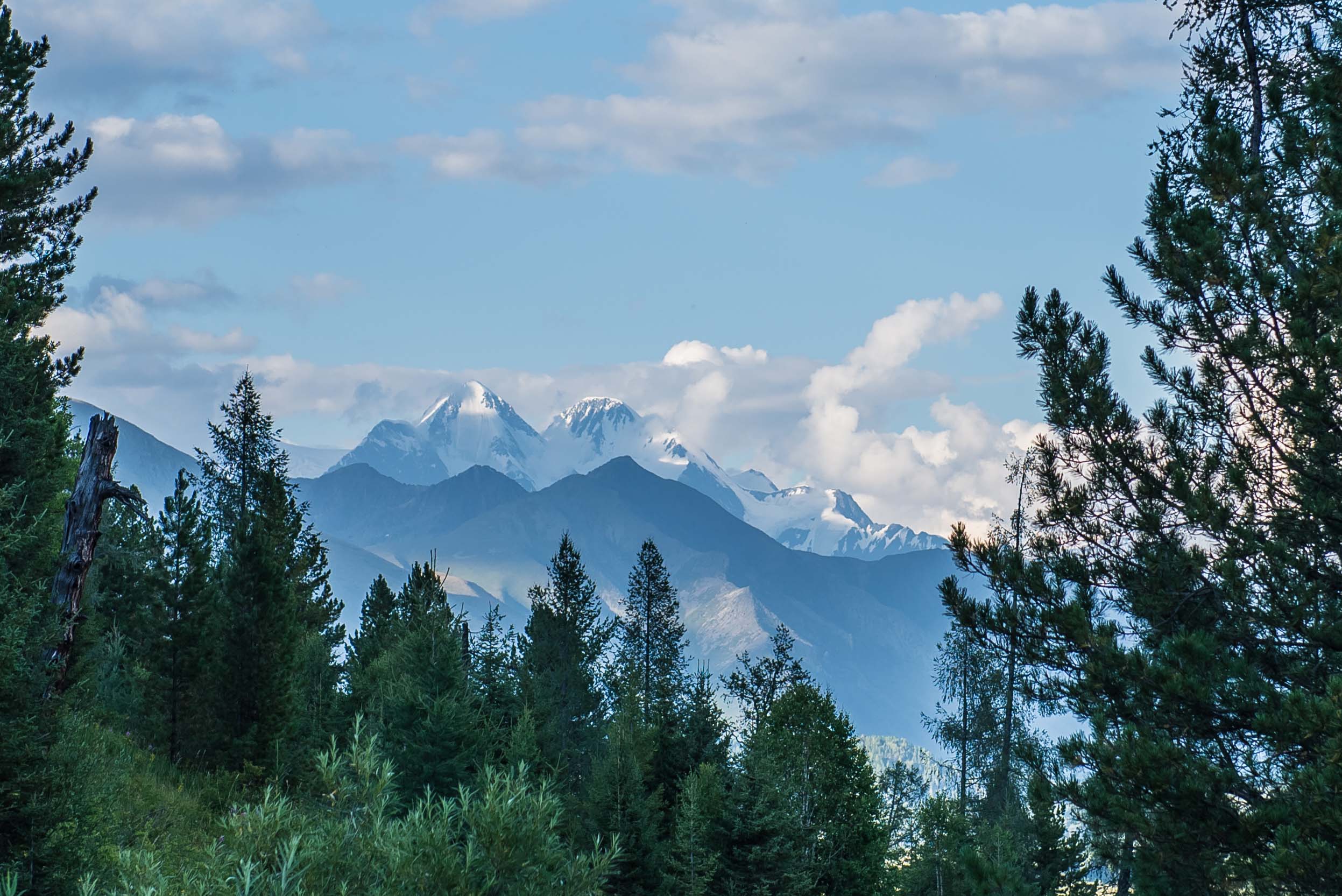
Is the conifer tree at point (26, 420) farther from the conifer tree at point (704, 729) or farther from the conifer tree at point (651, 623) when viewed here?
the conifer tree at point (651, 623)

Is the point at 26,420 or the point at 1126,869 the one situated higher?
the point at 26,420

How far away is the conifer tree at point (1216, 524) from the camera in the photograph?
10883 mm

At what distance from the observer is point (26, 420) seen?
1659 centimetres

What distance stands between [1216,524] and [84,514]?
15200 mm

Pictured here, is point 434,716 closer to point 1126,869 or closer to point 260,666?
point 260,666

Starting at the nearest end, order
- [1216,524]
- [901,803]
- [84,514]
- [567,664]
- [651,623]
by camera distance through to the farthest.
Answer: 1. [1216,524]
2. [84,514]
3. [567,664]
4. [901,803]
5. [651,623]

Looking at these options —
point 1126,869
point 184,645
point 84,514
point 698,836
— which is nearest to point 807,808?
point 698,836

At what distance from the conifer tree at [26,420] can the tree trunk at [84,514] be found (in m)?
0.48

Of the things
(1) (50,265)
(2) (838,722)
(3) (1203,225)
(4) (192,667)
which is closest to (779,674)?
(2) (838,722)

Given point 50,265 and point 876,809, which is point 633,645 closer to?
point 876,809

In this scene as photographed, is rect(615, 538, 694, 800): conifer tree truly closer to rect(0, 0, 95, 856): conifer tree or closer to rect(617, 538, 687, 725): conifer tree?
rect(617, 538, 687, 725): conifer tree

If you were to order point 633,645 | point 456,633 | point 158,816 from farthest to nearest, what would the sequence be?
point 633,645
point 456,633
point 158,816

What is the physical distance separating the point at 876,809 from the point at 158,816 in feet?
93.8

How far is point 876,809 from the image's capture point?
39.4 meters
